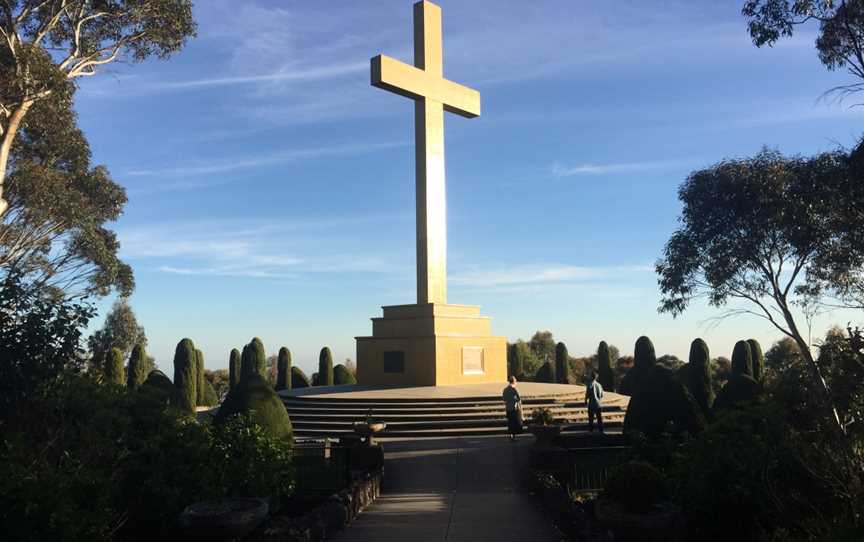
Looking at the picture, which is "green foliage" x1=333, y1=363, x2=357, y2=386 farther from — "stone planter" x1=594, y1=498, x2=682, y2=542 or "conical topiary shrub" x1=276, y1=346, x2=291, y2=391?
"stone planter" x1=594, y1=498, x2=682, y2=542

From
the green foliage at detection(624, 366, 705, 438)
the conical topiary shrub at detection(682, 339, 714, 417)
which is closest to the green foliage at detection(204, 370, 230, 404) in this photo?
the conical topiary shrub at detection(682, 339, 714, 417)

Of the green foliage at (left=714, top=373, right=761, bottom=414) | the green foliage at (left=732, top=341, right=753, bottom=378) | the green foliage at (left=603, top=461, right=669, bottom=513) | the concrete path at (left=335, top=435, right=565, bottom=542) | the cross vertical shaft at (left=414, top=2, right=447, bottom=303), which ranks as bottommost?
the concrete path at (left=335, top=435, right=565, bottom=542)

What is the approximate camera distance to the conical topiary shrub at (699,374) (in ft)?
92.6

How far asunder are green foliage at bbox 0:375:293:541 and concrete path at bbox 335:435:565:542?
6.64 feet

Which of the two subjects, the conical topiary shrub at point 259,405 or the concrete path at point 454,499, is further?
the conical topiary shrub at point 259,405

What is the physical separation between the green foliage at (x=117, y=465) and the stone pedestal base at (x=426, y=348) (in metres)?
16.2

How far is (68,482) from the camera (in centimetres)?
780

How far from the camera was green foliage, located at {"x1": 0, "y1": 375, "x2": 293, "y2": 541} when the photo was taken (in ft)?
24.6

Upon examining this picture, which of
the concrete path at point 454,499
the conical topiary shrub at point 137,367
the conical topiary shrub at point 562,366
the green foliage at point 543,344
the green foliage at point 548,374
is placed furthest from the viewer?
the green foliage at point 543,344

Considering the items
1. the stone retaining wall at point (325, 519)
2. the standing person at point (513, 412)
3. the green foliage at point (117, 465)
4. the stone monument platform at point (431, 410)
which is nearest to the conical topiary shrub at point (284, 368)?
the stone monument platform at point (431, 410)

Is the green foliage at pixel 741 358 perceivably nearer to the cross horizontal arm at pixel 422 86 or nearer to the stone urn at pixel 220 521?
the cross horizontal arm at pixel 422 86

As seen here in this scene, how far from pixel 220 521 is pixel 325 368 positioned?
1336 inches

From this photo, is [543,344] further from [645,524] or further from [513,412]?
[645,524]

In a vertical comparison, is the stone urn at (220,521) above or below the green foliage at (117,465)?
below
